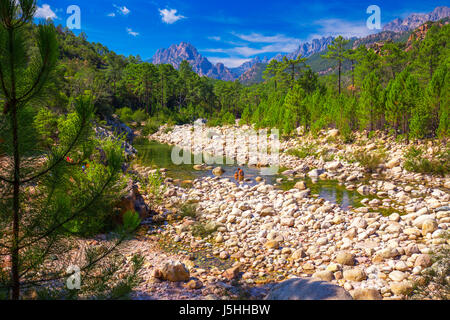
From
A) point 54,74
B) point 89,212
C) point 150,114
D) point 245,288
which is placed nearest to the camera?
point 54,74

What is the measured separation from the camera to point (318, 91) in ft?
77.4

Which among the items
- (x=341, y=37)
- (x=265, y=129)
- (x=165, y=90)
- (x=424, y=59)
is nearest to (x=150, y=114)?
(x=165, y=90)

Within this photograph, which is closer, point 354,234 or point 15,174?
point 15,174

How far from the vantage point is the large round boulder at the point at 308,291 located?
2.83 meters

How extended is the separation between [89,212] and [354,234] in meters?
5.48

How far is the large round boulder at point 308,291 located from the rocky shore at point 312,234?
0.59 metres

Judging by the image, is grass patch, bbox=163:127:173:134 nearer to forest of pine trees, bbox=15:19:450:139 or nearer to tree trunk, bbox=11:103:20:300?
forest of pine trees, bbox=15:19:450:139

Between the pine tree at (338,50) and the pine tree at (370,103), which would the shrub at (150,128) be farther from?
the pine tree at (370,103)

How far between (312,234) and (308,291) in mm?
3110

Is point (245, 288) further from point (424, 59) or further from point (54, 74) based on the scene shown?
point (424, 59)

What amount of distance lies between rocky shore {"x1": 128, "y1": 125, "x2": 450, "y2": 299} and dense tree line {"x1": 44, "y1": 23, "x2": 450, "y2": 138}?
12.7ft

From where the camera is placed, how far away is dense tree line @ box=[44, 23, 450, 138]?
44.7 ft

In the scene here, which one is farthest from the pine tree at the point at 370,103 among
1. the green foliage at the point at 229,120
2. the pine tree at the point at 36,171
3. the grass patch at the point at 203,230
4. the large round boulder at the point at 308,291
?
the green foliage at the point at 229,120

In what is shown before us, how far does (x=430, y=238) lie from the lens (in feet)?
16.6
